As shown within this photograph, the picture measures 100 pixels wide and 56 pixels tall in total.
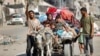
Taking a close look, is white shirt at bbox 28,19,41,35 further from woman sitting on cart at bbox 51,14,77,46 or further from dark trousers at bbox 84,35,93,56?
dark trousers at bbox 84,35,93,56

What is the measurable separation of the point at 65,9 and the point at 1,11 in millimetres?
1207

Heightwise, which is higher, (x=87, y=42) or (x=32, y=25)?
(x=32, y=25)

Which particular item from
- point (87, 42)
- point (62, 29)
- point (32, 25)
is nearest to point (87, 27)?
point (87, 42)

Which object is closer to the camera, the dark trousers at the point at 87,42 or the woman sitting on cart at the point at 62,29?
the woman sitting on cart at the point at 62,29

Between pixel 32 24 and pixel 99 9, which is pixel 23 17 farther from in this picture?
pixel 99 9

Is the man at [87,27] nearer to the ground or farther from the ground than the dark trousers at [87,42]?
farther from the ground

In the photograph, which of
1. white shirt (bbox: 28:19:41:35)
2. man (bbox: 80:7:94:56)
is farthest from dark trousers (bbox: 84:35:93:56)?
white shirt (bbox: 28:19:41:35)

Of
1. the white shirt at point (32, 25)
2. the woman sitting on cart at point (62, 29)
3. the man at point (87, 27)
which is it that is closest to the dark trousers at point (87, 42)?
the man at point (87, 27)

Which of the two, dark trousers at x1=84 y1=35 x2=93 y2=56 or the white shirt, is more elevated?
the white shirt

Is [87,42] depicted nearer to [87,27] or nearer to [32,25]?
[87,27]

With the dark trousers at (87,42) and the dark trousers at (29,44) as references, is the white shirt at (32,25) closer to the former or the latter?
the dark trousers at (29,44)

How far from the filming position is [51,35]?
12055mm

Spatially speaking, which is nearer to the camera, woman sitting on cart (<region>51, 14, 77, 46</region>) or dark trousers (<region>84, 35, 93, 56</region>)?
woman sitting on cart (<region>51, 14, 77, 46</region>)

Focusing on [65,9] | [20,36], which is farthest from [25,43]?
[65,9]
